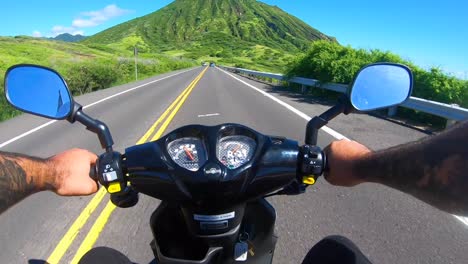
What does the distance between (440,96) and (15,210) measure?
10673 millimetres

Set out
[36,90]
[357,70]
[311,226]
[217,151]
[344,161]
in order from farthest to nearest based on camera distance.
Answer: [357,70] < [311,226] < [36,90] < [344,161] < [217,151]

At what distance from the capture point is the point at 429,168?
147cm

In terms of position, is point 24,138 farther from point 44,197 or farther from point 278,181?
point 278,181

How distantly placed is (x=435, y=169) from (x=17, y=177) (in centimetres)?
158

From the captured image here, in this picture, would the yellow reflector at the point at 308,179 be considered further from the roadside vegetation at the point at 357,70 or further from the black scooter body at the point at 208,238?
the roadside vegetation at the point at 357,70

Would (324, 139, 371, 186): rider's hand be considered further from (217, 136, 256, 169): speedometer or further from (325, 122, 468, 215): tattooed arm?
(217, 136, 256, 169): speedometer

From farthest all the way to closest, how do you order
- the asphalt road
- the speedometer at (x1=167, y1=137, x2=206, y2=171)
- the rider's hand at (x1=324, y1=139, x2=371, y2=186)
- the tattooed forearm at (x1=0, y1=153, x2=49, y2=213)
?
the asphalt road
the rider's hand at (x1=324, y1=139, x2=371, y2=186)
the speedometer at (x1=167, y1=137, x2=206, y2=171)
the tattooed forearm at (x1=0, y1=153, x2=49, y2=213)

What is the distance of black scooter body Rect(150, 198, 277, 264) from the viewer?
6.07 ft

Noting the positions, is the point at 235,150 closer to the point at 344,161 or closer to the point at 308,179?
the point at 308,179

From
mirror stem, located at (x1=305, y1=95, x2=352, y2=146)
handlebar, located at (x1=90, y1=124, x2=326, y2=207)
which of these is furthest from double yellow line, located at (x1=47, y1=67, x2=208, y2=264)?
mirror stem, located at (x1=305, y1=95, x2=352, y2=146)

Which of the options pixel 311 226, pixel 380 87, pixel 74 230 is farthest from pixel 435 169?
pixel 74 230

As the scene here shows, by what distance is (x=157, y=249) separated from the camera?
1964 millimetres

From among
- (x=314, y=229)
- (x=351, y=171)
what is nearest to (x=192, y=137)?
(x=351, y=171)

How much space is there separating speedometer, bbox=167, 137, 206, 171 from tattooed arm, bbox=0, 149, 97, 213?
1.41 ft
